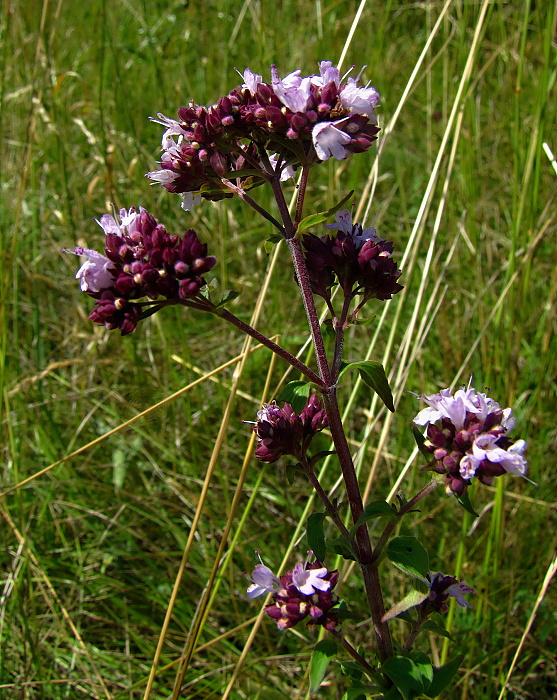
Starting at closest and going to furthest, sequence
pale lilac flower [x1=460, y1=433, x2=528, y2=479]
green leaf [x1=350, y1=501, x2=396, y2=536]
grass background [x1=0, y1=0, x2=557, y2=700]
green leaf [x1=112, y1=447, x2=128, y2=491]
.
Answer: pale lilac flower [x1=460, y1=433, x2=528, y2=479] → green leaf [x1=350, y1=501, x2=396, y2=536] → grass background [x1=0, y1=0, x2=557, y2=700] → green leaf [x1=112, y1=447, x2=128, y2=491]

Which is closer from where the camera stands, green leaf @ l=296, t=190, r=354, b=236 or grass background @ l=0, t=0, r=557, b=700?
green leaf @ l=296, t=190, r=354, b=236

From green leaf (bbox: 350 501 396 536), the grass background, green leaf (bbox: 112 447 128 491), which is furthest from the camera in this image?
Result: green leaf (bbox: 112 447 128 491)

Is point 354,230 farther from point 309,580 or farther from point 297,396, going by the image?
point 309,580

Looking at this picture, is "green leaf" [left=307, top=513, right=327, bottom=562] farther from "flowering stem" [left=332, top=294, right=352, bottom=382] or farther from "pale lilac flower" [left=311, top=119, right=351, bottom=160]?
"pale lilac flower" [left=311, top=119, right=351, bottom=160]

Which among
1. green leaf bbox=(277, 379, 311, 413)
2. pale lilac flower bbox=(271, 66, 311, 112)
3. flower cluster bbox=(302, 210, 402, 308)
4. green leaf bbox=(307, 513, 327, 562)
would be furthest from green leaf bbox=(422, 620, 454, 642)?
pale lilac flower bbox=(271, 66, 311, 112)

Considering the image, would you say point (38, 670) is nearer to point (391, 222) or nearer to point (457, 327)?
point (457, 327)

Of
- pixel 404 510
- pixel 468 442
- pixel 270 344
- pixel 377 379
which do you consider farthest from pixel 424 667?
pixel 270 344

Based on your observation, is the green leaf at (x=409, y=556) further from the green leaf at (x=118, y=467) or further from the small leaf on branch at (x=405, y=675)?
the green leaf at (x=118, y=467)
